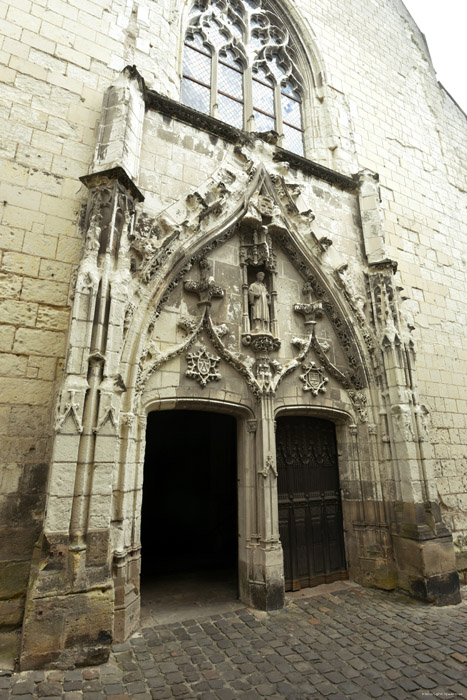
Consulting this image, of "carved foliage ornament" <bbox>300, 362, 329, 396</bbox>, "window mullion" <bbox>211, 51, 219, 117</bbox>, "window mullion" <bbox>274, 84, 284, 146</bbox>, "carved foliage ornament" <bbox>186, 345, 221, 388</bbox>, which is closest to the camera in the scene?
"carved foliage ornament" <bbox>186, 345, 221, 388</bbox>

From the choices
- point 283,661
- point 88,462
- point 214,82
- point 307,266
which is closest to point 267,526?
point 283,661

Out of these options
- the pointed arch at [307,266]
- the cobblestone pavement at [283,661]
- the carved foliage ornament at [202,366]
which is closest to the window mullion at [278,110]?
the pointed arch at [307,266]

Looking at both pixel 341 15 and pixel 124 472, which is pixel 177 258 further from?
pixel 341 15

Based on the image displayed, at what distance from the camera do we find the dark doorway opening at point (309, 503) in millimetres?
4961

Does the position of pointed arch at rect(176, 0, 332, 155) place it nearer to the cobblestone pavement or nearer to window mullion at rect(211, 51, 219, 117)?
window mullion at rect(211, 51, 219, 117)

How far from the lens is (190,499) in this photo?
817cm

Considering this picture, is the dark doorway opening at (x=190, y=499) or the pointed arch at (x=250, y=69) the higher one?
the pointed arch at (x=250, y=69)

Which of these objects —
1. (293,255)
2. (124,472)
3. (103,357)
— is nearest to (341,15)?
(293,255)

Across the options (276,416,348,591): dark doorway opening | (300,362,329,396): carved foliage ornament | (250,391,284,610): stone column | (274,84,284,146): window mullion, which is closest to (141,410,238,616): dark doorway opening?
(276,416,348,591): dark doorway opening

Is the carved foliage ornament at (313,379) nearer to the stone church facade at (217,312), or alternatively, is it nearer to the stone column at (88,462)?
the stone church facade at (217,312)

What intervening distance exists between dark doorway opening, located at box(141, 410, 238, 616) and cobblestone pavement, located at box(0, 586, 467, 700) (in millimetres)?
1657

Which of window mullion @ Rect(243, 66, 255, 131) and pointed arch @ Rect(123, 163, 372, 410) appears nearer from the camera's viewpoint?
pointed arch @ Rect(123, 163, 372, 410)

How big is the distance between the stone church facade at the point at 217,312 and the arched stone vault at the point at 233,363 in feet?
0.08

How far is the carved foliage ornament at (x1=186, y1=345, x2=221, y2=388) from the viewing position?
450cm
